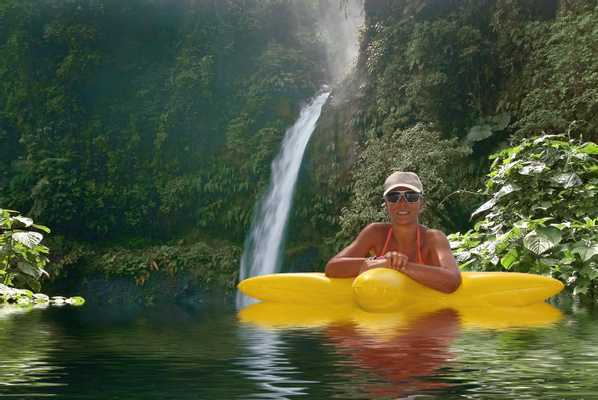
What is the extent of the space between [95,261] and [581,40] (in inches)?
493

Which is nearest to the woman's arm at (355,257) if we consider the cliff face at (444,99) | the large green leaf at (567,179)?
the large green leaf at (567,179)

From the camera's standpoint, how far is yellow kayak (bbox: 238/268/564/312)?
203 inches

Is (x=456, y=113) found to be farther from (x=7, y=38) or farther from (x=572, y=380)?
(x=7, y=38)

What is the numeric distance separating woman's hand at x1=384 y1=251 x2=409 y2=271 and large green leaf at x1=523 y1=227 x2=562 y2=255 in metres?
2.52

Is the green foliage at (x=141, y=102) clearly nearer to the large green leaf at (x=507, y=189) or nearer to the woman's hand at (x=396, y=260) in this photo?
the large green leaf at (x=507, y=189)

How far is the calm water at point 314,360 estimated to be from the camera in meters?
2.58

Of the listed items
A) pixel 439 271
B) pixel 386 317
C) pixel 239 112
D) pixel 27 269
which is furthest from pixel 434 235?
pixel 239 112

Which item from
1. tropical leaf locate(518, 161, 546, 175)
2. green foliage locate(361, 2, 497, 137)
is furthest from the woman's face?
green foliage locate(361, 2, 497, 137)

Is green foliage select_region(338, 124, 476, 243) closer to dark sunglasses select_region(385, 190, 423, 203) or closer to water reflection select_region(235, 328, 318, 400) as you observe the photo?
dark sunglasses select_region(385, 190, 423, 203)

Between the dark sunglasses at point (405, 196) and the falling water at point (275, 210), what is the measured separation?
Answer: 1118cm

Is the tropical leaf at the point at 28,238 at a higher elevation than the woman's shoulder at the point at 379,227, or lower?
higher

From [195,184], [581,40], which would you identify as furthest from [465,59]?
[195,184]

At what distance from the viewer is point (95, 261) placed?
20078 mm

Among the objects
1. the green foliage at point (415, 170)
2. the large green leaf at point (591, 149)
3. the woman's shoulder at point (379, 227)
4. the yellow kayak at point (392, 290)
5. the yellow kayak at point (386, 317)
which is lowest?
the yellow kayak at point (386, 317)
